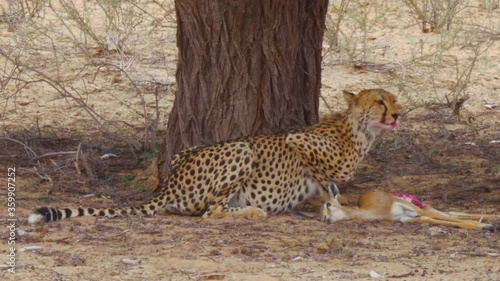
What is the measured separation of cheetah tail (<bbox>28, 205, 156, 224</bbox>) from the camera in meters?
5.56

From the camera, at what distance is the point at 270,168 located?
623 centimetres

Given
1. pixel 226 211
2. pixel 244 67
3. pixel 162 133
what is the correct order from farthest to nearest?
pixel 162 133, pixel 244 67, pixel 226 211

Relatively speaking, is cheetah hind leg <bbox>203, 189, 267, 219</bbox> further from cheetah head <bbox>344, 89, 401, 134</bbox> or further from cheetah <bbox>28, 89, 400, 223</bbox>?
cheetah head <bbox>344, 89, 401, 134</bbox>

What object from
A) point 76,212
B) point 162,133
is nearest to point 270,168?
point 76,212

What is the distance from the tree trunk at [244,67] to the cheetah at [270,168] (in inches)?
10.1

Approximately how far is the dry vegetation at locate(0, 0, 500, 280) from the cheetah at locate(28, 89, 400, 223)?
20cm

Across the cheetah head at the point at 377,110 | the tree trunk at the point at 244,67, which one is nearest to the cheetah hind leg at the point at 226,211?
the tree trunk at the point at 244,67

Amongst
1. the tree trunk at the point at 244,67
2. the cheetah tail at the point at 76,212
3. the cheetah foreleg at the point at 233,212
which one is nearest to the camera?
the cheetah tail at the point at 76,212

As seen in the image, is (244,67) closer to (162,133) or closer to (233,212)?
(233,212)

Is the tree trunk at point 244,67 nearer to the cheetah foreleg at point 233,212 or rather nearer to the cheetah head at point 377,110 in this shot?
the cheetah head at point 377,110

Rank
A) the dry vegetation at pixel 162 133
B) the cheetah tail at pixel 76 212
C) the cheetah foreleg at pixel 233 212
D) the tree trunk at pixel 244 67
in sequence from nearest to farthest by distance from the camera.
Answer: the dry vegetation at pixel 162 133, the cheetah tail at pixel 76 212, the cheetah foreleg at pixel 233 212, the tree trunk at pixel 244 67

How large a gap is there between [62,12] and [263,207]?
486cm

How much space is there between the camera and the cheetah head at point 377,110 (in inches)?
253

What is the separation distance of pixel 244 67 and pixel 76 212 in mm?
1344
